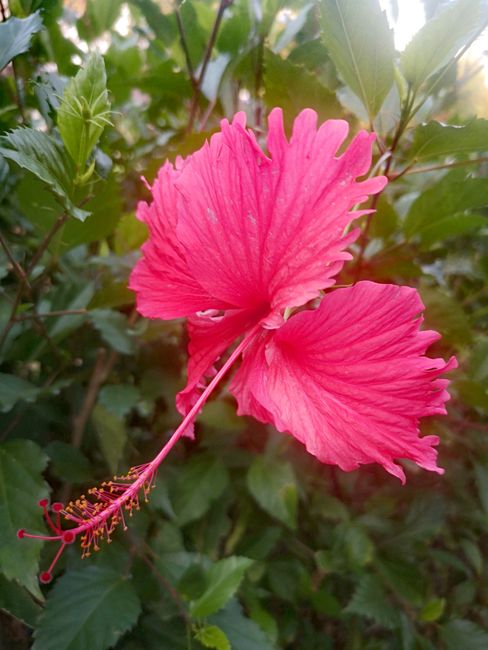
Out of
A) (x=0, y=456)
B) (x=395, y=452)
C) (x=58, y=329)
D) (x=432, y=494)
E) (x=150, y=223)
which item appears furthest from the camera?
(x=432, y=494)

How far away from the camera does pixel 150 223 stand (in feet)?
1.53

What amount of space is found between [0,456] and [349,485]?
0.52 m

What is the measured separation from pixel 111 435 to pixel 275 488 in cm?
21

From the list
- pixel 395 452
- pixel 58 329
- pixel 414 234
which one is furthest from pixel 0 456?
pixel 414 234

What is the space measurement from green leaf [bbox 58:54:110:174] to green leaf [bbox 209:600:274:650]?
52 centimetres

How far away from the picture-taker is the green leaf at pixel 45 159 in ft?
1.32

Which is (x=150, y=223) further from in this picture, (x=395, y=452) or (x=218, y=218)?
(x=395, y=452)

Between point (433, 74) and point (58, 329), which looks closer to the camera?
point (433, 74)

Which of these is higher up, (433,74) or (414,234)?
(433,74)

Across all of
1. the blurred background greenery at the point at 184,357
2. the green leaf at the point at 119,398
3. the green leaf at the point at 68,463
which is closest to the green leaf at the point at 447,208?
the blurred background greenery at the point at 184,357

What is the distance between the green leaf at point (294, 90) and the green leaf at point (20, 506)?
17.2 inches

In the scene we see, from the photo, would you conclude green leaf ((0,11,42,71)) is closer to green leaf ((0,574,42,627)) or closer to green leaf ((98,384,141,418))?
green leaf ((98,384,141,418))

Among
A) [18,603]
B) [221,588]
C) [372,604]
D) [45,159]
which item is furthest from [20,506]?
[372,604]

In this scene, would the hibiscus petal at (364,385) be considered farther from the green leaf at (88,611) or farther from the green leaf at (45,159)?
the green leaf at (88,611)
